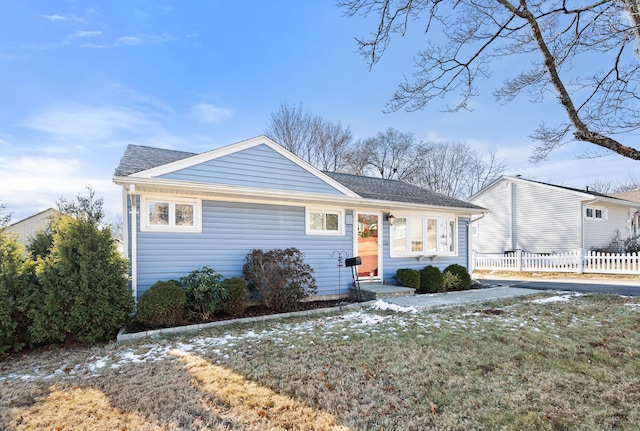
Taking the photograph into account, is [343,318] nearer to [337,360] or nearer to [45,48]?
[337,360]

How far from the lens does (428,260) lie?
10438 millimetres

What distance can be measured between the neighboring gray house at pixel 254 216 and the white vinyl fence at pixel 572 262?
839 centimetres

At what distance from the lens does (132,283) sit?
6414 mm

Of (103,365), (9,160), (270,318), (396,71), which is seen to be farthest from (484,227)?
(9,160)

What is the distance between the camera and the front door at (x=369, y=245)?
9406 mm

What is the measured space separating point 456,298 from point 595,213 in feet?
48.8

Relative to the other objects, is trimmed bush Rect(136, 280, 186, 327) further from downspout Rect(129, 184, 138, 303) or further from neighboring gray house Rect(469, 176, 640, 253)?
neighboring gray house Rect(469, 176, 640, 253)

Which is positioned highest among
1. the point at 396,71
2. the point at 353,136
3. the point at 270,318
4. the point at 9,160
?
the point at 353,136

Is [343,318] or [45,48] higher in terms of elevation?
[45,48]

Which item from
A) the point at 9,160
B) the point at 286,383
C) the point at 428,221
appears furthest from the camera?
the point at 9,160

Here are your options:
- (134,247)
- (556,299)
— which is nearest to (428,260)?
(556,299)

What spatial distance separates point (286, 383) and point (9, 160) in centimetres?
1623

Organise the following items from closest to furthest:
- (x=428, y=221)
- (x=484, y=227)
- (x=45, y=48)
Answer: (x=45, y=48) < (x=428, y=221) < (x=484, y=227)

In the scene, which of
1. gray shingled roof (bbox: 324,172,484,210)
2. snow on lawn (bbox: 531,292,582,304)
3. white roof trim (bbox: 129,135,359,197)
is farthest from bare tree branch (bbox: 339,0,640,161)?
snow on lawn (bbox: 531,292,582,304)
